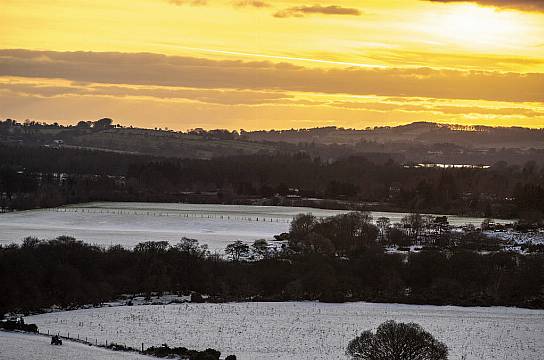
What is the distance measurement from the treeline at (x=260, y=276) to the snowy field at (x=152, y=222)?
1186cm

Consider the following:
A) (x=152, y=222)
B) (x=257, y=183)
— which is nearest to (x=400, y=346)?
(x=152, y=222)

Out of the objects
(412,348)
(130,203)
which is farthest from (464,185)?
(412,348)

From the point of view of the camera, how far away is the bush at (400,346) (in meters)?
Result: 30.6

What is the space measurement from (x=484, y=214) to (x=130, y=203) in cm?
4360

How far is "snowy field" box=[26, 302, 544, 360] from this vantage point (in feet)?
121

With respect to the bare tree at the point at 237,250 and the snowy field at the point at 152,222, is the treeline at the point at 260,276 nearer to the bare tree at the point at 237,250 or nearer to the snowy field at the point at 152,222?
the bare tree at the point at 237,250

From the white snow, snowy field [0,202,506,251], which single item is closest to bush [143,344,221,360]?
snowy field [0,202,506,251]

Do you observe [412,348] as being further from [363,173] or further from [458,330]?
[363,173]

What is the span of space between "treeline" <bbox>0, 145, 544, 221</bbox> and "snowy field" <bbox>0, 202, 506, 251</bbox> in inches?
282

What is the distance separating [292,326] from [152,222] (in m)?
51.1

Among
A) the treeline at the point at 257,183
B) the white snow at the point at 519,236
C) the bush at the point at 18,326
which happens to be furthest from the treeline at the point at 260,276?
the treeline at the point at 257,183

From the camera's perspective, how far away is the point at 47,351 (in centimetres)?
3459

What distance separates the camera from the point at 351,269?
56281 millimetres

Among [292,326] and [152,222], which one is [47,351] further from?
[152,222]
